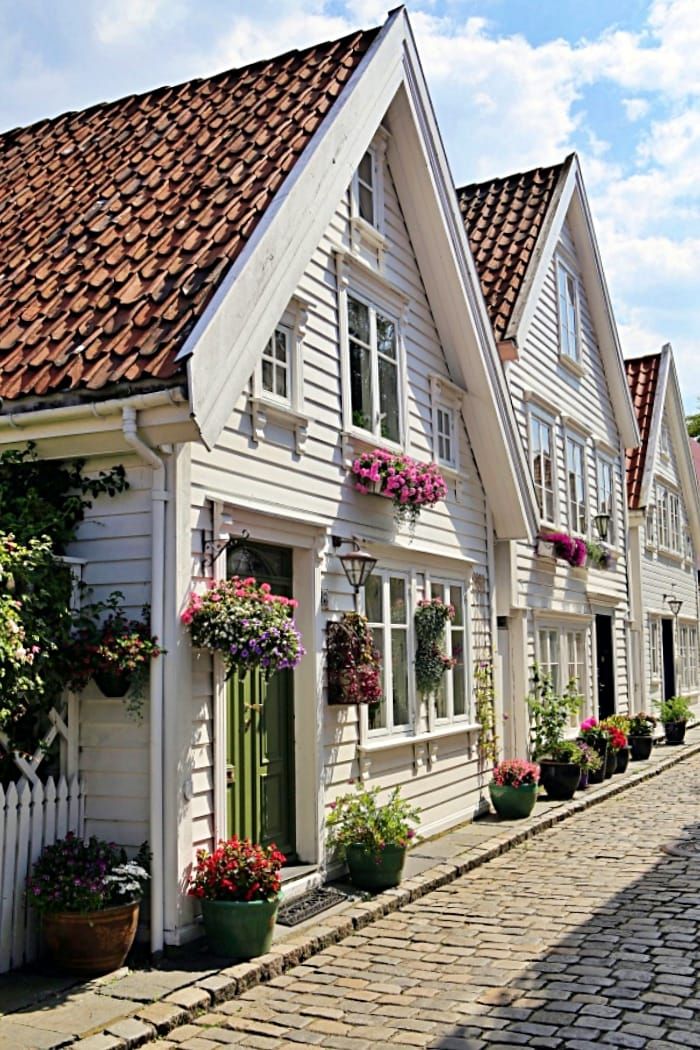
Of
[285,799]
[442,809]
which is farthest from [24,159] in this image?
[442,809]

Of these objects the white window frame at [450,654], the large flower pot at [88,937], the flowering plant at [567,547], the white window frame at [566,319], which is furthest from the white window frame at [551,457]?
the large flower pot at [88,937]

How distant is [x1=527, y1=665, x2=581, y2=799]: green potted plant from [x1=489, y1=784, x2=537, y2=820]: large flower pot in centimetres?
177

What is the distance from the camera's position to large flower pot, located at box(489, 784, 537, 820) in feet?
40.7

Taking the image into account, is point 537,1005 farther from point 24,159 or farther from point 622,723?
point 622,723

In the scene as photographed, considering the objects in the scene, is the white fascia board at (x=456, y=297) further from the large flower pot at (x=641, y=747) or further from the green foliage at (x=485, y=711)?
the large flower pot at (x=641, y=747)

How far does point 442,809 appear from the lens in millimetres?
11648

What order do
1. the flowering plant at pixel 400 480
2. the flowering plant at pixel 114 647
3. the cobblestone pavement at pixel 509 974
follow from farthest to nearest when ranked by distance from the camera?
1. the flowering plant at pixel 400 480
2. the flowering plant at pixel 114 647
3. the cobblestone pavement at pixel 509 974

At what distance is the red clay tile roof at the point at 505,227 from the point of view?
15.6 metres

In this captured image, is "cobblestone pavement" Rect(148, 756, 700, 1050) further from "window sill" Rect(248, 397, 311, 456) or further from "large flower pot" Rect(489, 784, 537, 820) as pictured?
"window sill" Rect(248, 397, 311, 456)

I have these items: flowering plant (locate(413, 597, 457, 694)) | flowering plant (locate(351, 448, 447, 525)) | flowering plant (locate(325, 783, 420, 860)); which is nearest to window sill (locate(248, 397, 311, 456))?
flowering plant (locate(351, 448, 447, 525))

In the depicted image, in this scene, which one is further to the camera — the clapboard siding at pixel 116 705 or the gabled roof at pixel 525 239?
the gabled roof at pixel 525 239

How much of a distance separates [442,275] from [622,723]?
9.04 m

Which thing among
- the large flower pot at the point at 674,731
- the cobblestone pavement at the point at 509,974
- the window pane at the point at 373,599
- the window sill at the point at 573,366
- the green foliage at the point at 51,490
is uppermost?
the window sill at the point at 573,366

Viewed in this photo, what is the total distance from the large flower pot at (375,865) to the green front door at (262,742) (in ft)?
1.71
